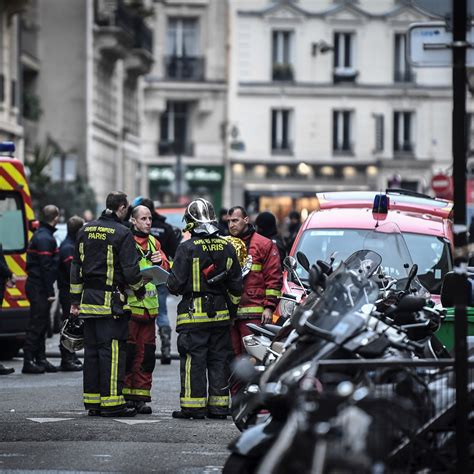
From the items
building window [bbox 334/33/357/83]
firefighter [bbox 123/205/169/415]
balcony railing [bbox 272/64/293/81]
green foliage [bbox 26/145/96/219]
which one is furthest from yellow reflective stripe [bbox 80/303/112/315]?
building window [bbox 334/33/357/83]

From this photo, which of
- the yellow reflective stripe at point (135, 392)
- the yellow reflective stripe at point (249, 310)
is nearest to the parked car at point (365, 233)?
the yellow reflective stripe at point (249, 310)

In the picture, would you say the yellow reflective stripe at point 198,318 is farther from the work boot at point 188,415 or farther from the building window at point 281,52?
the building window at point 281,52

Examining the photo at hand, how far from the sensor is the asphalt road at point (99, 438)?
9.54 m

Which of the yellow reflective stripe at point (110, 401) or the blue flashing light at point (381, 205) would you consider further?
the blue flashing light at point (381, 205)

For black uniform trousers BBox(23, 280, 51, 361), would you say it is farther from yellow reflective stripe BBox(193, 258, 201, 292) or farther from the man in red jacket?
yellow reflective stripe BBox(193, 258, 201, 292)

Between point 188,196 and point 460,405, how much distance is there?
5026cm

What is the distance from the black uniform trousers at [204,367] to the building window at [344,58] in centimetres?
4764

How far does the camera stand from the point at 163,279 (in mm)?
12539

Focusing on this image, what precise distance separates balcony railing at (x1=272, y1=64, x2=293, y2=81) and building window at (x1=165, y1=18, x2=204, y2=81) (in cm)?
288

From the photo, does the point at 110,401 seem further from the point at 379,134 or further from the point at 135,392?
the point at 379,134

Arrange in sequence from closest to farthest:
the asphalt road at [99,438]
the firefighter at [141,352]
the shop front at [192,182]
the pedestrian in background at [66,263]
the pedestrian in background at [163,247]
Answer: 1. the asphalt road at [99,438]
2. the firefighter at [141,352]
3. the pedestrian in background at [66,263]
4. the pedestrian in background at [163,247]
5. the shop front at [192,182]

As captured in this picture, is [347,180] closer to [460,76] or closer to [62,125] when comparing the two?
[62,125]

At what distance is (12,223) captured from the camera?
18.0 m

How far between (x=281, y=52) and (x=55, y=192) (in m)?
26.1
